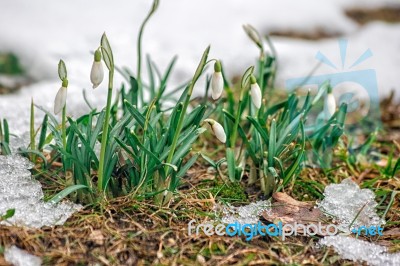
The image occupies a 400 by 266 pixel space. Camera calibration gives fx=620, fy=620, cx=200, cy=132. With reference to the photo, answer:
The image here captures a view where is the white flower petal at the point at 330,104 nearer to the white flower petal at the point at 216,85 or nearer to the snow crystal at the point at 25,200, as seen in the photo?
the white flower petal at the point at 216,85

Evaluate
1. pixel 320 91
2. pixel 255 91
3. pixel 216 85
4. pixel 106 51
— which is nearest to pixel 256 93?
pixel 255 91

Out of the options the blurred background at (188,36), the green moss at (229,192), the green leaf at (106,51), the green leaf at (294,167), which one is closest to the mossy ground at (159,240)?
the green moss at (229,192)

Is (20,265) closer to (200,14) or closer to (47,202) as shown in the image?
(47,202)

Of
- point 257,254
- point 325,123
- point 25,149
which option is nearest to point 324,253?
point 257,254

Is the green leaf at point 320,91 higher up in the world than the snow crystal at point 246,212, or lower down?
higher up

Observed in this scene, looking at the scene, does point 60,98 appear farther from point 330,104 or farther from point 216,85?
point 330,104

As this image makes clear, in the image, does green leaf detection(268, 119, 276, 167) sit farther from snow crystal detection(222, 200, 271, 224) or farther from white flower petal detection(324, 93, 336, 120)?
white flower petal detection(324, 93, 336, 120)
